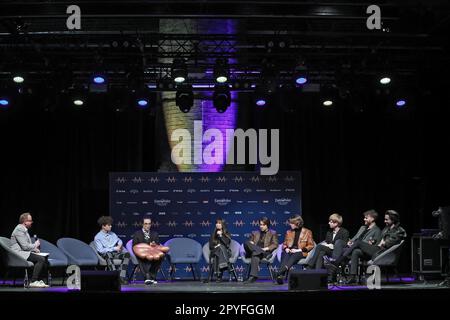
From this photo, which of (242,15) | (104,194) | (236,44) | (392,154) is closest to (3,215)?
(104,194)

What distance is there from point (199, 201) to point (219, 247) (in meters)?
1.53

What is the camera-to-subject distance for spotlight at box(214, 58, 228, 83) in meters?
10.9

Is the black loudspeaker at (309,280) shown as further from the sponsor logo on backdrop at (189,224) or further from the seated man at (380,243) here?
the sponsor logo on backdrop at (189,224)

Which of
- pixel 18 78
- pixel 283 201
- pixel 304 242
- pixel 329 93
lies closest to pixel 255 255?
pixel 304 242

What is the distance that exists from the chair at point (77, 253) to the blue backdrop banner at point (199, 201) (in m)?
1.67

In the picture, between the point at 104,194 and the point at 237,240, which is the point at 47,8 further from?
the point at 237,240

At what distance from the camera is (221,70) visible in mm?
10875

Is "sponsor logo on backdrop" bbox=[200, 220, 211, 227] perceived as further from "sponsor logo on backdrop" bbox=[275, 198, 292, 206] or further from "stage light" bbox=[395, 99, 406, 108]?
"stage light" bbox=[395, 99, 406, 108]

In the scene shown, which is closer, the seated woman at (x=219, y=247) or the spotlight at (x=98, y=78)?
the spotlight at (x=98, y=78)

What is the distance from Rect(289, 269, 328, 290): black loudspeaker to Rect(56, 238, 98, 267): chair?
5269 mm

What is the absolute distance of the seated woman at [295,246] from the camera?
1061cm

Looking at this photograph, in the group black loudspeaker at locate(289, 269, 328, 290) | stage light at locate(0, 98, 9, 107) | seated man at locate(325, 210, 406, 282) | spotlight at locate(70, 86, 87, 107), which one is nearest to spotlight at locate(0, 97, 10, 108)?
stage light at locate(0, 98, 9, 107)

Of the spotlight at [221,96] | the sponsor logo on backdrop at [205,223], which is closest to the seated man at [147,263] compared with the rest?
the sponsor logo on backdrop at [205,223]
